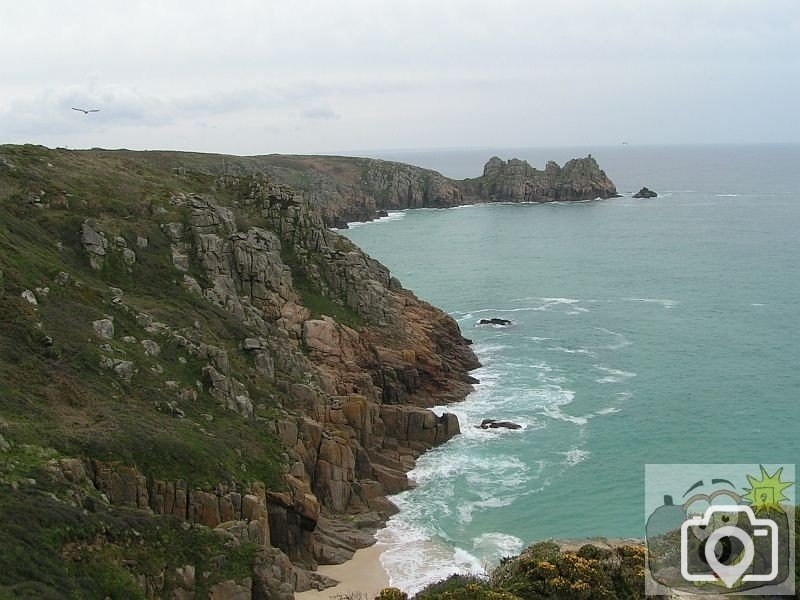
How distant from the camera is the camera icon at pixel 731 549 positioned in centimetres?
2511

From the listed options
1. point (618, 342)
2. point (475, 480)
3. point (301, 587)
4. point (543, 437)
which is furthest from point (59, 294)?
point (618, 342)

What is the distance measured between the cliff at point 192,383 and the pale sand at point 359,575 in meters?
0.75

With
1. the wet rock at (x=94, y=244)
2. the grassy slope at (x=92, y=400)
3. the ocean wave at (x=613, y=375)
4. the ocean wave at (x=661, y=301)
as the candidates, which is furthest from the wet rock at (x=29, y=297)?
the ocean wave at (x=661, y=301)

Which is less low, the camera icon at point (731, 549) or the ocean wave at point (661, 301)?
the ocean wave at point (661, 301)

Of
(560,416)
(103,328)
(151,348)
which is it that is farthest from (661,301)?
(103,328)

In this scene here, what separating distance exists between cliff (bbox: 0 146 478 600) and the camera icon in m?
17.3

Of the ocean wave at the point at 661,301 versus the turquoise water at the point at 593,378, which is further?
the ocean wave at the point at 661,301

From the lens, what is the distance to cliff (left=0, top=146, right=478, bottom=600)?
1288 inches

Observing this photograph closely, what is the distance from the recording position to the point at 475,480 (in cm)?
5162

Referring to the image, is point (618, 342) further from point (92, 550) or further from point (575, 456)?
point (92, 550)

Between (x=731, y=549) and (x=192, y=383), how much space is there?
98.4ft

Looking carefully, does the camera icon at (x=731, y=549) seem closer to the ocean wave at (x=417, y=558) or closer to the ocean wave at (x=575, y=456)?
the ocean wave at (x=417, y=558)

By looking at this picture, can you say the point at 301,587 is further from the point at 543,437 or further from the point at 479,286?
the point at 479,286

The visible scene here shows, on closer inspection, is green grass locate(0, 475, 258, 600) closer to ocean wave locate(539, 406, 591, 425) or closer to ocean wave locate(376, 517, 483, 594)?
ocean wave locate(376, 517, 483, 594)
